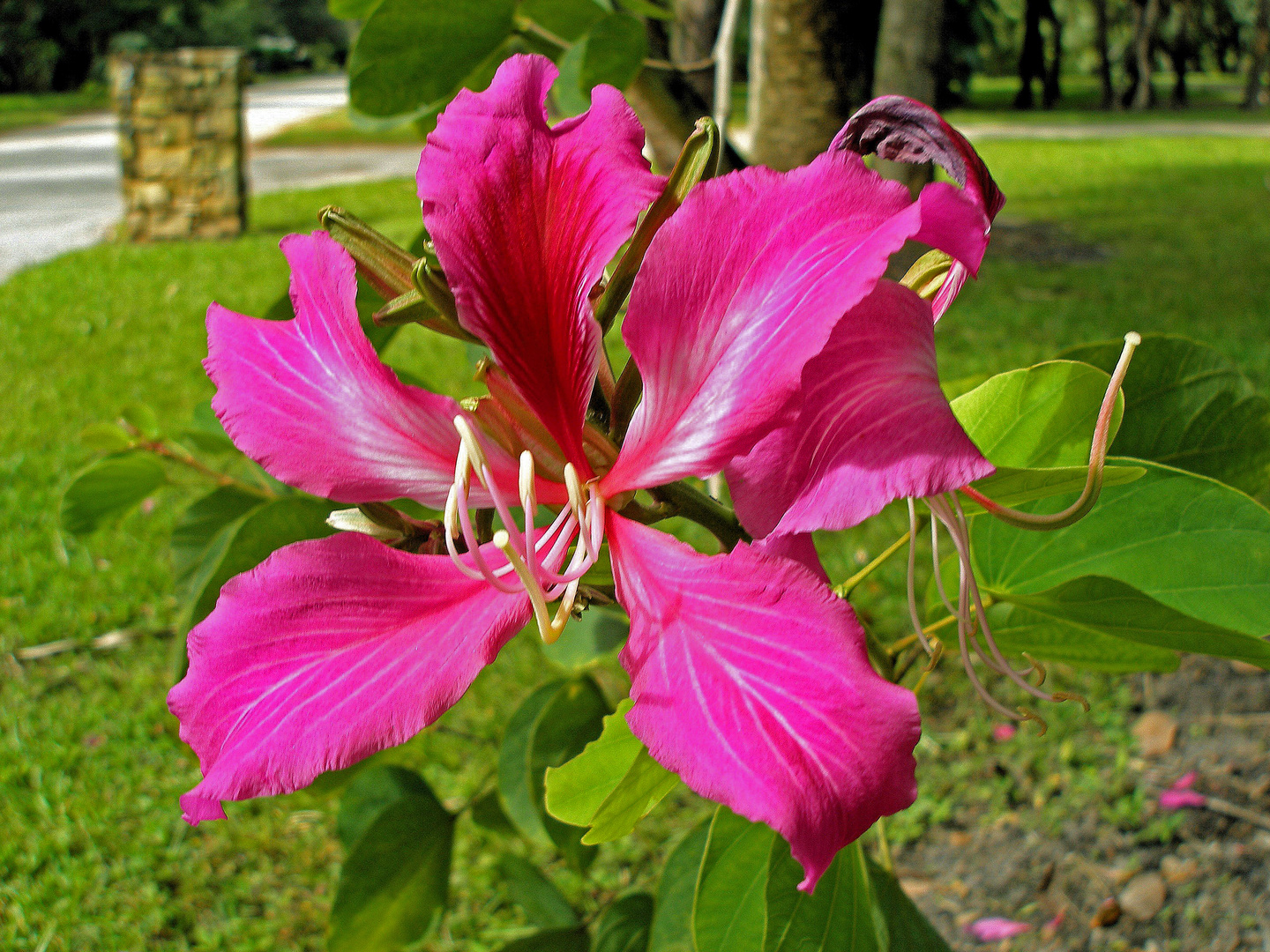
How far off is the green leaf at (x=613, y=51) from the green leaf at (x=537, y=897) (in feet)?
3.78

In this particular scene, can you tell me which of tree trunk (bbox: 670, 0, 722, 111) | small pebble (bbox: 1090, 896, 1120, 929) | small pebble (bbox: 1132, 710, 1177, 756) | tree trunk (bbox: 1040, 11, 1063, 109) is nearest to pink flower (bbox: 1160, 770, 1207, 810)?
small pebble (bbox: 1132, 710, 1177, 756)

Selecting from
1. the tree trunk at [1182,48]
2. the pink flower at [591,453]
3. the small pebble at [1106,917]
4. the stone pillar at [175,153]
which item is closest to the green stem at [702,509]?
the pink flower at [591,453]

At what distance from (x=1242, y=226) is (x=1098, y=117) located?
46.3ft

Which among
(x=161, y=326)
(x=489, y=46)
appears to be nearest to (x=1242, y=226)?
(x=161, y=326)

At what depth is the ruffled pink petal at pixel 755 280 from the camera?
475 mm

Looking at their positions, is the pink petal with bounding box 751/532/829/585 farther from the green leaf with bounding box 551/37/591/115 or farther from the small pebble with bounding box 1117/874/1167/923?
the small pebble with bounding box 1117/874/1167/923

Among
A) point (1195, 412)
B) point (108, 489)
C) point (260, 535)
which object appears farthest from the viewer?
point (108, 489)

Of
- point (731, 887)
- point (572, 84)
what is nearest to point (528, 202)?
point (731, 887)

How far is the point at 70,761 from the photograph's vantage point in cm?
272

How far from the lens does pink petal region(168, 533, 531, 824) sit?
0.52 m

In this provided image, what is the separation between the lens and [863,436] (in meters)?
0.48

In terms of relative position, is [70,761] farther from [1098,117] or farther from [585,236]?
[1098,117]

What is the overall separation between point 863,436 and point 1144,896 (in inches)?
80.7

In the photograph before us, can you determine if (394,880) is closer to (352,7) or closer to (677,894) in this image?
(677,894)
